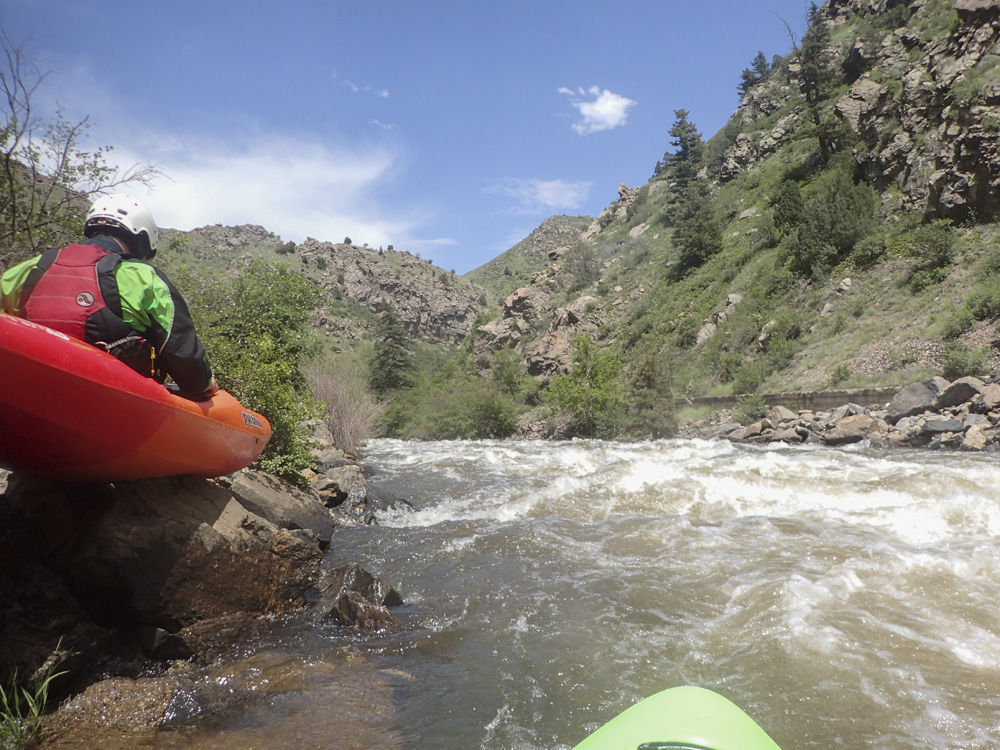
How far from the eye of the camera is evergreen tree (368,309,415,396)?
4359cm

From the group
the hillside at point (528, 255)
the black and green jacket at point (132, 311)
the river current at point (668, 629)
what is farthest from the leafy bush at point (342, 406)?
the hillside at point (528, 255)

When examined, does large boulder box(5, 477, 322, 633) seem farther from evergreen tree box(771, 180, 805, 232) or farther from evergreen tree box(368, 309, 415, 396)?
evergreen tree box(368, 309, 415, 396)

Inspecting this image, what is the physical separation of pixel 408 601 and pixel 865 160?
2935cm

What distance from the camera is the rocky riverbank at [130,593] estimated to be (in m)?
2.47

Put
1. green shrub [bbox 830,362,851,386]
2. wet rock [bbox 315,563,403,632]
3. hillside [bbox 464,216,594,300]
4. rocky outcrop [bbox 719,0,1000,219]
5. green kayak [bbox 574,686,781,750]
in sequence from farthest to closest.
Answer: hillside [bbox 464,216,594,300]
rocky outcrop [bbox 719,0,1000,219]
green shrub [bbox 830,362,851,386]
wet rock [bbox 315,563,403,632]
green kayak [bbox 574,686,781,750]

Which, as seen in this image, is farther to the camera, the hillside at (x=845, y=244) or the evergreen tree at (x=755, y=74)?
the evergreen tree at (x=755, y=74)

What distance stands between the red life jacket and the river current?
202 cm

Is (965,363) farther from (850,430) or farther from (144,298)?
(144,298)

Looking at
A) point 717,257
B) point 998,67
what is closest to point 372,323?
point 717,257

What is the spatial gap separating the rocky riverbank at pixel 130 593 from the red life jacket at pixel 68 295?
1.02 meters

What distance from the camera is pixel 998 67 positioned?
18.0 metres

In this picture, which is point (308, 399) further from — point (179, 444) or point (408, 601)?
point (179, 444)

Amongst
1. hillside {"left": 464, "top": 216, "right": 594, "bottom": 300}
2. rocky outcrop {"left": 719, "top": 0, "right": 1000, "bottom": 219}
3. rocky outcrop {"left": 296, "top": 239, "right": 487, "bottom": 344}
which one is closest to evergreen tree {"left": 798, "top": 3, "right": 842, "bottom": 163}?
rocky outcrop {"left": 719, "top": 0, "right": 1000, "bottom": 219}

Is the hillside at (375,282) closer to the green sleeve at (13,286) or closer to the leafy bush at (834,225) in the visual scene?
the leafy bush at (834,225)
